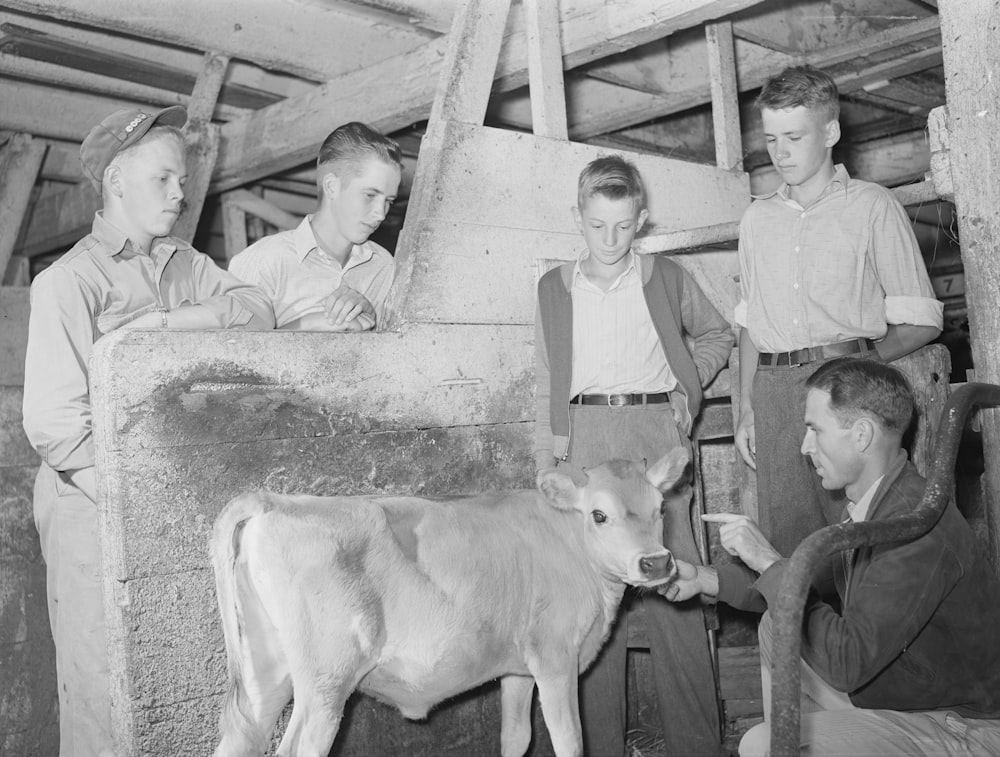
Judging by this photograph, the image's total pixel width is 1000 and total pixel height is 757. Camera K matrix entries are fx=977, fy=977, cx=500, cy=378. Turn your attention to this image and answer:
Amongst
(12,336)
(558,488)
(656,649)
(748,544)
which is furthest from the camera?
(12,336)

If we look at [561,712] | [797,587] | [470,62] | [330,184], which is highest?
[470,62]

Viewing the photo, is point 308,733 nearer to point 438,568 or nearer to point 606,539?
point 438,568

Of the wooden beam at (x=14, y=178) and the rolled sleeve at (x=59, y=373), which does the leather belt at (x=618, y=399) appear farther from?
the wooden beam at (x=14, y=178)

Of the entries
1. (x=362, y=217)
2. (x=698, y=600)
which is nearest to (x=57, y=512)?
(x=362, y=217)

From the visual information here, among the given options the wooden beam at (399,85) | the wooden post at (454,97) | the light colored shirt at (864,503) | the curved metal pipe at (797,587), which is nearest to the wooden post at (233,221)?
the wooden beam at (399,85)

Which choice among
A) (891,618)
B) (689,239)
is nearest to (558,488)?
(891,618)

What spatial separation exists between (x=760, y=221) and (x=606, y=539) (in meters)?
1.51

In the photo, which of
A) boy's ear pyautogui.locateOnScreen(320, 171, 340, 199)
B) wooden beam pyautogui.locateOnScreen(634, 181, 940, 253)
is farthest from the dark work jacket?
boy's ear pyautogui.locateOnScreen(320, 171, 340, 199)

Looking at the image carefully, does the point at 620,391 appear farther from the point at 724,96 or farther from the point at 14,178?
the point at 14,178

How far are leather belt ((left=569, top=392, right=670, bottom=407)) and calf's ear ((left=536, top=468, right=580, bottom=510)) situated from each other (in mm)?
459

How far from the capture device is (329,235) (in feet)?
14.9

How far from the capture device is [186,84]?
639 centimetres

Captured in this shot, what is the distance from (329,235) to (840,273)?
2.26 metres

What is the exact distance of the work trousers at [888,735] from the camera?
8.71ft
